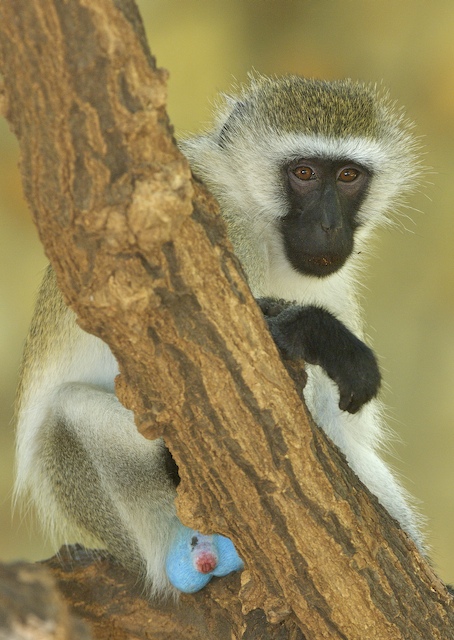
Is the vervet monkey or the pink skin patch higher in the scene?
the vervet monkey

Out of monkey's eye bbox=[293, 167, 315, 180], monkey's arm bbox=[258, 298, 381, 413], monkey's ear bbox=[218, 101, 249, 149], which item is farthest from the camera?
monkey's ear bbox=[218, 101, 249, 149]

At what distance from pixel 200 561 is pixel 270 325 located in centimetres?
97

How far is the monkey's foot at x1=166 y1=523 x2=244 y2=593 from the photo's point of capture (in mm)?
2738

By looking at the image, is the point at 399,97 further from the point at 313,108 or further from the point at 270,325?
the point at 270,325

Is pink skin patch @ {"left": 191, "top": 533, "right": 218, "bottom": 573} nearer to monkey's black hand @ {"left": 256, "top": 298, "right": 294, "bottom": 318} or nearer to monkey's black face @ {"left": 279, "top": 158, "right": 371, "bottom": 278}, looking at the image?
monkey's black hand @ {"left": 256, "top": 298, "right": 294, "bottom": 318}

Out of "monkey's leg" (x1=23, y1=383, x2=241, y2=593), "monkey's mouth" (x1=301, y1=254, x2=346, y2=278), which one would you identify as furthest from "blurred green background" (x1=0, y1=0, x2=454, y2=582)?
"monkey's leg" (x1=23, y1=383, x2=241, y2=593)

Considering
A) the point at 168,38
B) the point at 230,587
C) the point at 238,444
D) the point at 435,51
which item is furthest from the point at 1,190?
the point at 238,444

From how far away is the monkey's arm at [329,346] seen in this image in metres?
2.29

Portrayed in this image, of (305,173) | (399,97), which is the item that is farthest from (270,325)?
(399,97)

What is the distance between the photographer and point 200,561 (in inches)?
108

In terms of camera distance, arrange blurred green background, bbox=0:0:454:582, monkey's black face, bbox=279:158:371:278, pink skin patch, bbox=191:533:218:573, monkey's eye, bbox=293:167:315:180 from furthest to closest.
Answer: blurred green background, bbox=0:0:454:582 → monkey's eye, bbox=293:167:315:180 → monkey's black face, bbox=279:158:371:278 → pink skin patch, bbox=191:533:218:573

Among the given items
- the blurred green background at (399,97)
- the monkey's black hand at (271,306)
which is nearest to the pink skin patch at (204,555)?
the monkey's black hand at (271,306)

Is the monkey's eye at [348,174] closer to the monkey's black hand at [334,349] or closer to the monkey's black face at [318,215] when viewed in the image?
the monkey's black face at [318,215]

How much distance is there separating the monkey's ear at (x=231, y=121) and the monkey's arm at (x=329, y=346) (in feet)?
4.00
